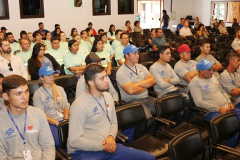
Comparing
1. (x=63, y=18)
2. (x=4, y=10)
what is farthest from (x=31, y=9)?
(x=63, y=18)

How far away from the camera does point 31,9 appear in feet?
36.9

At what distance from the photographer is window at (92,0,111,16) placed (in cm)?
1315

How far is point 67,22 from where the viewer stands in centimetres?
1230

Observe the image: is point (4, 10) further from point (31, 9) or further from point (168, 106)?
point (168, 106)

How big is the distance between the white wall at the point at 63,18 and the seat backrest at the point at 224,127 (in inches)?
370

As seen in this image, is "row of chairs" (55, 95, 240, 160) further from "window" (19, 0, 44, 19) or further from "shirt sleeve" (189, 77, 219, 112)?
"window" (19, 0, 44, 19)

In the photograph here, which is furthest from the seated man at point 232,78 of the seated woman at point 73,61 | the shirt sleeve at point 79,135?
the shirt sleeve at point 79,135

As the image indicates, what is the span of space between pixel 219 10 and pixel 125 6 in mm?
7768

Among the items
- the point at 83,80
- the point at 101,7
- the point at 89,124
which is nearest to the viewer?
the point at 89,124

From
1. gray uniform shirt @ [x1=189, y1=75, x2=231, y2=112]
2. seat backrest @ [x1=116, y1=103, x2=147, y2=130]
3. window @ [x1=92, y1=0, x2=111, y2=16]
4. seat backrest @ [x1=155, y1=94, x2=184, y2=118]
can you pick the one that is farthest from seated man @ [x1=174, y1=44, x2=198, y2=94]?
window @ [x1=92, y1=0, x2=111, y2=16]

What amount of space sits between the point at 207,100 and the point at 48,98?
234 centimetres

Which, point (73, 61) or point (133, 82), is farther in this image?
point (73, 61)

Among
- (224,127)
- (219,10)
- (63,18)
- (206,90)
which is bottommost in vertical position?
Result: (224,127)

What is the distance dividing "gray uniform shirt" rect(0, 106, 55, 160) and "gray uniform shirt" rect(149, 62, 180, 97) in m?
2.52
